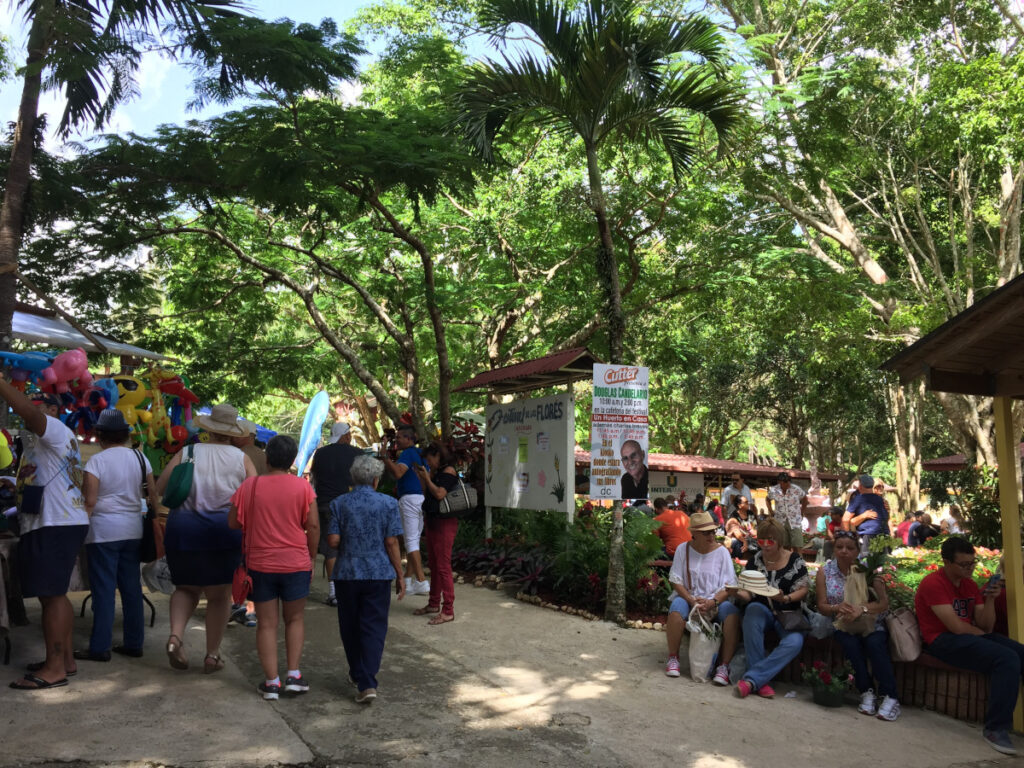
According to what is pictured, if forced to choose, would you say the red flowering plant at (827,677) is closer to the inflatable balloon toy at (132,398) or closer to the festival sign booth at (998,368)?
the festival sign booth at (998,368)

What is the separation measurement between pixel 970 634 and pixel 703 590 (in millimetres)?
1904

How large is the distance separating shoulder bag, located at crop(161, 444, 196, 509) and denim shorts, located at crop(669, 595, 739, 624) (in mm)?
3794

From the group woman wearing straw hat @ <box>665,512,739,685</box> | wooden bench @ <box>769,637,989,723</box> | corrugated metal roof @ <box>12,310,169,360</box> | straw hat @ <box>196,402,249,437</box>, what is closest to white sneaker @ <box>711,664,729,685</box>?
woman wearing straw hat @ <box>665,512,739,685</box>

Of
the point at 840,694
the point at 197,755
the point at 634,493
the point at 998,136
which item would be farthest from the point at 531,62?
the point at 998,136

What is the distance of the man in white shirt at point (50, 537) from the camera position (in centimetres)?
527

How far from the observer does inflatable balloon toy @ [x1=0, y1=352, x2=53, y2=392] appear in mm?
7605

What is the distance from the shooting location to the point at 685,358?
69.3ft

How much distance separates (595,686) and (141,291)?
37.9 feet

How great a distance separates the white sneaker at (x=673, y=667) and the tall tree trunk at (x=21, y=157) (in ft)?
23.9

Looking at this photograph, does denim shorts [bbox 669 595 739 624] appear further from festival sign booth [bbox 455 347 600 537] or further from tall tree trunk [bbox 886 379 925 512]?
tall tree trunk [bbox 886 379 925 512]

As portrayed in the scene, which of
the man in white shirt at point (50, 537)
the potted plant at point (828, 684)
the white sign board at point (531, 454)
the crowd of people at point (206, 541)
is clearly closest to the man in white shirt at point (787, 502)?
the white sign board at point (531, 454)

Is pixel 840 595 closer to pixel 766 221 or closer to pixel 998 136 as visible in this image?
pixel 998 136

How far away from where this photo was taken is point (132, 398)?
794cm

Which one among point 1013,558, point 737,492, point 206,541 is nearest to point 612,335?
point 1013,558
